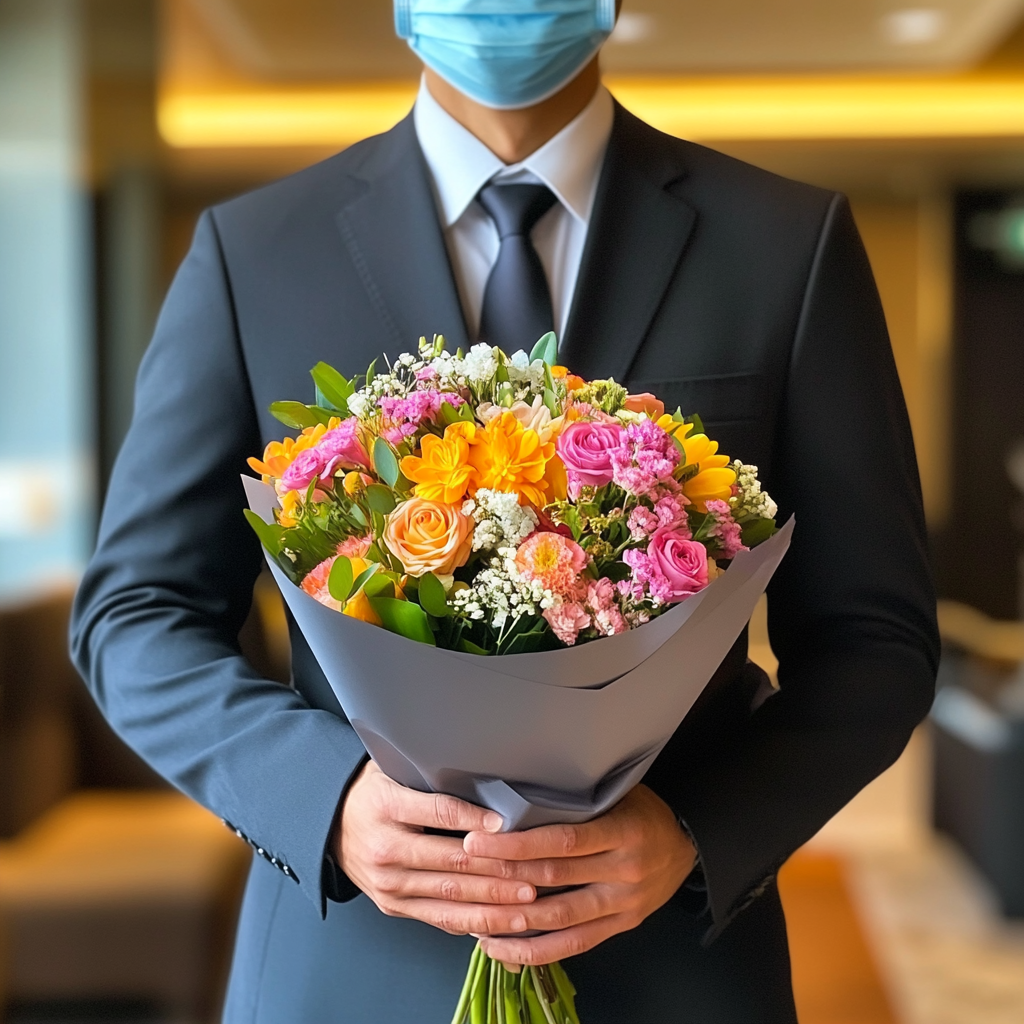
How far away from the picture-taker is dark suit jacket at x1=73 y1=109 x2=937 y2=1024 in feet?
3.59

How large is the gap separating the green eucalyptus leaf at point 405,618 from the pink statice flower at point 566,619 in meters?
0.08

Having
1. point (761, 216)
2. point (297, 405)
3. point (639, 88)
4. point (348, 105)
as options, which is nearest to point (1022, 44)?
point (639, 88)

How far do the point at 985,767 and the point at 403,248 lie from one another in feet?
13.1

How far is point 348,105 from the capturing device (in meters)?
8.04

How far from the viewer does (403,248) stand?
3.88 feet

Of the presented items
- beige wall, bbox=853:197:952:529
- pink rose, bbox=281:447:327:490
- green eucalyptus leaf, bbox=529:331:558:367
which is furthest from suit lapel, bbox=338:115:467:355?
beige wall, bbox=853:197:952:529

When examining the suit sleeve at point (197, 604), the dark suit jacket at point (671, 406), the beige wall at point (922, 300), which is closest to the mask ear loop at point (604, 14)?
the dark suit jacket at point (671, 406)

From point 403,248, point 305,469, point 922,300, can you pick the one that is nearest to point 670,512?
point 305,469

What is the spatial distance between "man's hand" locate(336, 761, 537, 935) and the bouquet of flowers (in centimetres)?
2

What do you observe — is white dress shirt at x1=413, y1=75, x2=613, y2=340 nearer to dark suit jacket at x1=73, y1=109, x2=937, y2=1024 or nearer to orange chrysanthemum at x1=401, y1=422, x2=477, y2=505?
dark suit jacket at x1=73, y1=109, x2=937, y2=1024

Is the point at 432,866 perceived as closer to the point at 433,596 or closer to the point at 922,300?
the point at 433,596

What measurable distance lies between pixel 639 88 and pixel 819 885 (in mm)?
4845

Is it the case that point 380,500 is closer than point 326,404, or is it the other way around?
point 380,500

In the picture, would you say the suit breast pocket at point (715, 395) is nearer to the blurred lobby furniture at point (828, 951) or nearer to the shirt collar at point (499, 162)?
the shirt collar at point (499, 162)
